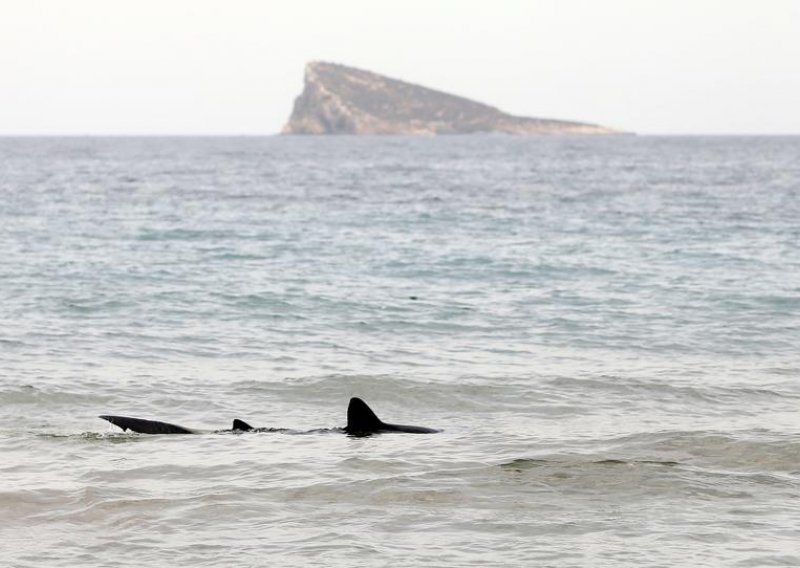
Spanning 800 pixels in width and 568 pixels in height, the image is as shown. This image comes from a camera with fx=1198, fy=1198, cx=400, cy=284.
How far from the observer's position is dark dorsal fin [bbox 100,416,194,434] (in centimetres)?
1295

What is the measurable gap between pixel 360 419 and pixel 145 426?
2329 mm

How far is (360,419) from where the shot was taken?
42.3ft

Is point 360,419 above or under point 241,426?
above

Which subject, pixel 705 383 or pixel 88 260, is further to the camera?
pixel 88 260

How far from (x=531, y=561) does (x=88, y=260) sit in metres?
23.1

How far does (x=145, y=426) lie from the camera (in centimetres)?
1295

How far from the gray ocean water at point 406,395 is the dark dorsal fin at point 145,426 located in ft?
0.43

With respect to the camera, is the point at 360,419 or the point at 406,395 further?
the point at 406,395

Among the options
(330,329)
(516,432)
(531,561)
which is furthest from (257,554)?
(330,329)

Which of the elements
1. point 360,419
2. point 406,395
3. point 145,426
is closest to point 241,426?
point 145,426

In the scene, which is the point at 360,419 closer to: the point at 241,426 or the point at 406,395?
the point at 241,426

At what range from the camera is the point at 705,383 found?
53.1 feet

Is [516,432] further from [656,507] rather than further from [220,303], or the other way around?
[220,303]

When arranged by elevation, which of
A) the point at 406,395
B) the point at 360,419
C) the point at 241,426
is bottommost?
the point at 406,395
